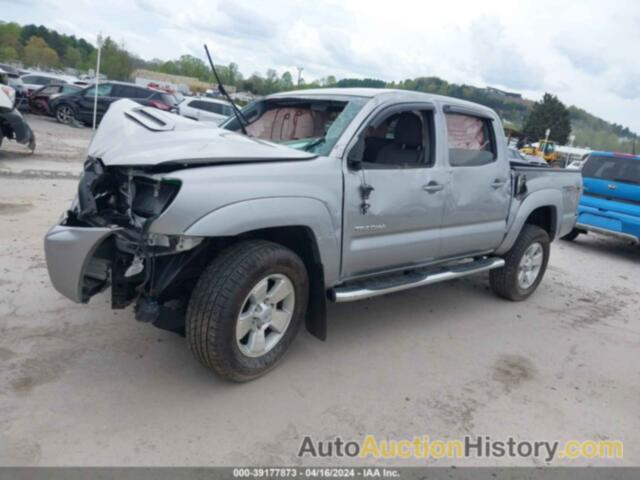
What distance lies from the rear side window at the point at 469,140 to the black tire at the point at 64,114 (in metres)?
16.7

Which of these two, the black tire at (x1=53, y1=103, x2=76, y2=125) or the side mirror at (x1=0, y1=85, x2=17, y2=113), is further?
the black tire at (x1=53, y1=103, x2=76, y2=125)

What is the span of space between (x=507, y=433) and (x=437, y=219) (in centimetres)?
179

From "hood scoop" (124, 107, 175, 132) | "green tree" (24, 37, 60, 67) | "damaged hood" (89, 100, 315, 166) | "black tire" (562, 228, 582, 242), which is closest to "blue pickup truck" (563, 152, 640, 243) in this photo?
"black tire" (562, 228, 582, 242)

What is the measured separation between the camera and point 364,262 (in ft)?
13.1

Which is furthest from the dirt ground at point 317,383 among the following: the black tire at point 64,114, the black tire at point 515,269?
the black tire at point 64,114

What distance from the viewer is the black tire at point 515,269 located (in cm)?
555

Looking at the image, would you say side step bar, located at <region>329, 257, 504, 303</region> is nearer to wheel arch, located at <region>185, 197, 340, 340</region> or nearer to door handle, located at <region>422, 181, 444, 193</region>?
wheel arch, located at <region>185, 197, 340, 340</region>

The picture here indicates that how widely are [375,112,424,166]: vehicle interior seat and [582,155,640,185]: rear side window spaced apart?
591 cm

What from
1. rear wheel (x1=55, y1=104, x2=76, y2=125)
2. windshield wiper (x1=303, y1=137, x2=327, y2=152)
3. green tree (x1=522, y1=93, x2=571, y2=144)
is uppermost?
green tree (x1=522, y1=93, x2=571, y2=144)

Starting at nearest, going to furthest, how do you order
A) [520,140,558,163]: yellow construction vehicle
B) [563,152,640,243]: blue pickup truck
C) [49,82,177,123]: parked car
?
[563,152,640,243]: blue pickup truck
[49,82,177,123]: parked car
[520,140,558,163]: yellow construction vehicle

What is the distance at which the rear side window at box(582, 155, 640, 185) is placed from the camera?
8.75m

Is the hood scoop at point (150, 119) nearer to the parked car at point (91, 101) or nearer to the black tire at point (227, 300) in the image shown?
the black tire at point (227, 300)

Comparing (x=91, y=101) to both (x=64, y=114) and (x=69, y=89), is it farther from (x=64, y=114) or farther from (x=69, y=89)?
(x=69, y=89)

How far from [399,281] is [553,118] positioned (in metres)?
72.5
